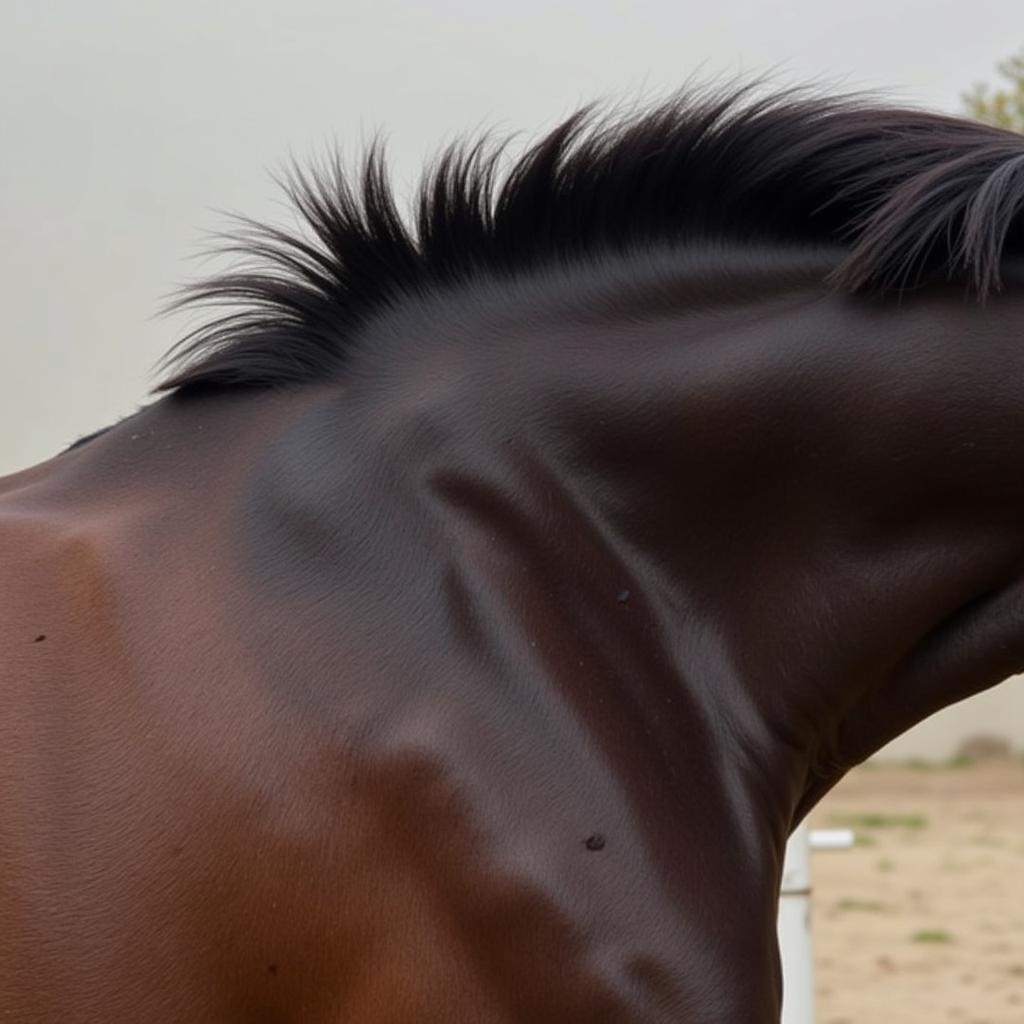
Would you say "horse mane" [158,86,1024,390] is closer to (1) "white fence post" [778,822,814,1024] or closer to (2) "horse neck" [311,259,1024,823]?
(2) "horse neck" [311,259,1024,823]

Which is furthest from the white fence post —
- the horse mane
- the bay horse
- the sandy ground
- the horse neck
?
the sandy ground

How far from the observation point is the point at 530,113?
8969mm

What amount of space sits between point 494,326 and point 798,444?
15.8 inches

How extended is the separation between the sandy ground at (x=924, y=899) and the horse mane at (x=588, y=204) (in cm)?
432

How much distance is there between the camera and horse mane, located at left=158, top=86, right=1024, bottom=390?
2264mm

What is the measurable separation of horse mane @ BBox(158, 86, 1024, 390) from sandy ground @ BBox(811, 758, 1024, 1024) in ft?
14.2

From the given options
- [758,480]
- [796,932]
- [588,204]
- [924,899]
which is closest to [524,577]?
[758,480]

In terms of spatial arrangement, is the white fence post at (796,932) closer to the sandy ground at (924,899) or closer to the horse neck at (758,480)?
the horse neck at (758,480)

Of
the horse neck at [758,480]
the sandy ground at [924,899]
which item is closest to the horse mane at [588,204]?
the horse neck at [758,480]

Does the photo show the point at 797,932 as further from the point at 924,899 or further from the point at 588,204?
the point at 924,899

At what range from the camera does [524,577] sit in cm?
210

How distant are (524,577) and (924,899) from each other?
6221mm

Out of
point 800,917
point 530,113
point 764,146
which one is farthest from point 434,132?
point 764,146

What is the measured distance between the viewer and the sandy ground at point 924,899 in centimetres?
627
